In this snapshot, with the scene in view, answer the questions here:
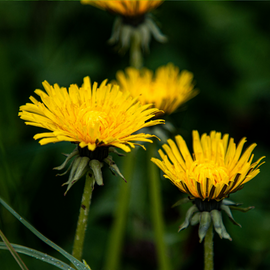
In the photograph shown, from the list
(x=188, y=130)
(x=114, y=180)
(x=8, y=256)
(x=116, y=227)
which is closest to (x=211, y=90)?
(x=188, y=130)

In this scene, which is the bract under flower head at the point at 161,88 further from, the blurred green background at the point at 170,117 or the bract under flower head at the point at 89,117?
the bract under flower head at the point at 89,117

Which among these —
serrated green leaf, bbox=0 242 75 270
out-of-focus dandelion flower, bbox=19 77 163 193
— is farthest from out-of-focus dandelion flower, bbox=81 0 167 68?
serrated green leaf, bbox=0 242 75 270

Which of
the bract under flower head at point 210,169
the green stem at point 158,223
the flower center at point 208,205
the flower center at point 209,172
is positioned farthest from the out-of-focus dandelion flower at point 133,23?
the flower center at point 208,205

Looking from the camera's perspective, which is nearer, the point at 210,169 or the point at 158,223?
the point at 210,169

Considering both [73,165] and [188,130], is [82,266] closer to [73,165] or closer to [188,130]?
[73,165]

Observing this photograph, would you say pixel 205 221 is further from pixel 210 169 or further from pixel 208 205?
pixel 210 169

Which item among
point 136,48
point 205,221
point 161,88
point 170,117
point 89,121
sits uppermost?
point 170,117

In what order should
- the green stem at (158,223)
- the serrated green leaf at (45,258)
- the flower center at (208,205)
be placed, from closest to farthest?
the serrated green leaf at (45,258) → the flower center at (208,205) → the green stem at (158,223)

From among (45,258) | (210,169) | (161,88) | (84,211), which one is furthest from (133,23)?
(45,258)
